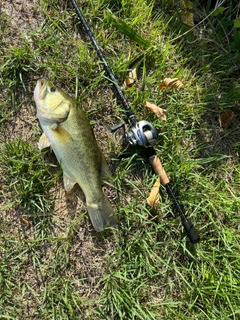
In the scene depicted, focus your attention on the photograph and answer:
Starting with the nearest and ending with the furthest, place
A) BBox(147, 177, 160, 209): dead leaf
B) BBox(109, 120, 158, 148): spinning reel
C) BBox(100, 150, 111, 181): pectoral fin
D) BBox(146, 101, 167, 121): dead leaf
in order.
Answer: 1. BBox(109, 120, 158, 148): spinning reel
2. BBox(100, 150, 111, 181): pectoral fin
3. BBox(147, 177, 160, 209): dead leaf
4. BBox(146, 101, 167, 121): dead leaf

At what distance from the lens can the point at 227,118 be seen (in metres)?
3.91

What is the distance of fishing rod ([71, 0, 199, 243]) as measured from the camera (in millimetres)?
3373

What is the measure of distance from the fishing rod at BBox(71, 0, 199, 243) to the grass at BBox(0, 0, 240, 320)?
12 centimetres

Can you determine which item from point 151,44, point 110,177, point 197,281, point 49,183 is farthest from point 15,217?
point 151,44

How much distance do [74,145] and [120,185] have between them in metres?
0.69

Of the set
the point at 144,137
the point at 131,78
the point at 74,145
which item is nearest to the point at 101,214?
the point at 74,145

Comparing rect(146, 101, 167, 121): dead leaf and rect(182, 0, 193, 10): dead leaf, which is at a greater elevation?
rect(182, 0, 193, 10): dead leaf

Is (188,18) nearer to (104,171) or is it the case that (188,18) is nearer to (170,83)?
(170,83)

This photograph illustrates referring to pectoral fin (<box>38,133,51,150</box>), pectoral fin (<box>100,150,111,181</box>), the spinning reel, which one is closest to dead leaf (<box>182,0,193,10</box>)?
the spinning reel

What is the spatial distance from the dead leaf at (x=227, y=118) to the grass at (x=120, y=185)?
6 cm

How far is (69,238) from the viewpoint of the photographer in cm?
354

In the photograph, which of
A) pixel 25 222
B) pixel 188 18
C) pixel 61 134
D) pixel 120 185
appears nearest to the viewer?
pixel 61 134

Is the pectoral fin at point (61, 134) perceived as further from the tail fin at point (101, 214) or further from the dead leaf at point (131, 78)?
the dead leaf at point (131, 78)

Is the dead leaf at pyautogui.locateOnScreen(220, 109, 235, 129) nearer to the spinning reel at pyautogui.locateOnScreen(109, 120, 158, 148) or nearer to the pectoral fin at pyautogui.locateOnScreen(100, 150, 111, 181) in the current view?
the spinning reel at pyautogui.locateOnScreen(109, 120, 158, 148)
